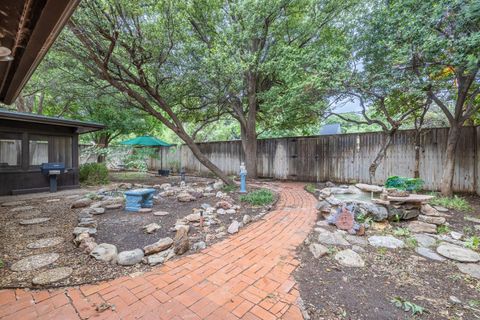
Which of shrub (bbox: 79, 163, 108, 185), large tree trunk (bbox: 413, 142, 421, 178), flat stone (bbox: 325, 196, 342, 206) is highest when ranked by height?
large tree trunk (bbox: 413, 142, 421, 178)

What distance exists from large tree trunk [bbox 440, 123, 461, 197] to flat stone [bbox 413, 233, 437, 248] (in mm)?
2721

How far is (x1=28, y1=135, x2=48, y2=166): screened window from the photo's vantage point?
18.7 feet

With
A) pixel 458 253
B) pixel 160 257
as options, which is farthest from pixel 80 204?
pixel 458 253

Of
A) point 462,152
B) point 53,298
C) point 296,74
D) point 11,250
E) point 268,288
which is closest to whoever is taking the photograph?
point 53,298

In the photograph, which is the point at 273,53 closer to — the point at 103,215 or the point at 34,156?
the point at 103,215

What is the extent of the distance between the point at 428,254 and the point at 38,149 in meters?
9.03

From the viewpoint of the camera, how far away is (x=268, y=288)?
1.74 meters

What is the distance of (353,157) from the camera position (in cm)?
628

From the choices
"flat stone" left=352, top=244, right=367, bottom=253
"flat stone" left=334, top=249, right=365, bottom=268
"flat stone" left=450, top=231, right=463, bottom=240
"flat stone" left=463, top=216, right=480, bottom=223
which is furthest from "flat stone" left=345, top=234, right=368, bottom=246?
"flat stone" left=463, top=216, right=480, bottom=223

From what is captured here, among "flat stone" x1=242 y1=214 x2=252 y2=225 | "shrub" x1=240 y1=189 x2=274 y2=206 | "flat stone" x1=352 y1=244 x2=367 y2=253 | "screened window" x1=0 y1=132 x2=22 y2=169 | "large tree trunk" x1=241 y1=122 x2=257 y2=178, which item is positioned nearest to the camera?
"flat stone" x1=352 y1=244 x2=367 y2=253

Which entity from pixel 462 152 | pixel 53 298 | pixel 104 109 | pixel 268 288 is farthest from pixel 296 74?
pixel 104 109

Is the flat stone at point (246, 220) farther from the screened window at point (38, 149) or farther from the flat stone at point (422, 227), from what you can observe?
the screened window at point (38, 149)

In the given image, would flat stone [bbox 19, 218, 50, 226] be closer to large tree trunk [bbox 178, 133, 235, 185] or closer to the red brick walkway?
the red brick walkway

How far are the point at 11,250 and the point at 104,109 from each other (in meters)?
8.24
